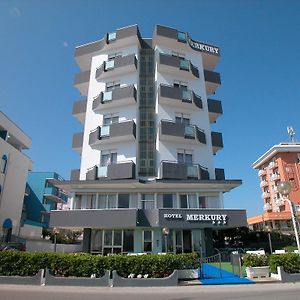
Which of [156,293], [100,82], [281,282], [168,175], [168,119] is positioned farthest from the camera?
[100,82]

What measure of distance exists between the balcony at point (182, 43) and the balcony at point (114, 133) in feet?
→ 37.2

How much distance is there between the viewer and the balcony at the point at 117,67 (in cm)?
3306

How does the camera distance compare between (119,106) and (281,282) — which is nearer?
(281,282)

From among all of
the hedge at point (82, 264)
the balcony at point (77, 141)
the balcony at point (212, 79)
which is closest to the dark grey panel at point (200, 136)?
the balcony at point (212, 79)

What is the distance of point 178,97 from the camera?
3209cm

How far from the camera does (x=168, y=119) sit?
32.1 meters

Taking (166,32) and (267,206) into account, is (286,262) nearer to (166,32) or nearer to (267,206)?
(166,32)

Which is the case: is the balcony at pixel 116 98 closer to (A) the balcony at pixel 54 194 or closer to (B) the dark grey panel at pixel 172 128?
(B) the dark grey panel at pixel 172 128

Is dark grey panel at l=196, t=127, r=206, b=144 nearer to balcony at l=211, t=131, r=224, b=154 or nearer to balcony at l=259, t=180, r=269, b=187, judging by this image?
balcony at l=211, t=131, r=224, b=154

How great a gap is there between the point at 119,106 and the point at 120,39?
8.15 metres

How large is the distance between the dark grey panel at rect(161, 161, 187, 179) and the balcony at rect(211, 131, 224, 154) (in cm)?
603

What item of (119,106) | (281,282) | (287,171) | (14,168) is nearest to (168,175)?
(119,106)

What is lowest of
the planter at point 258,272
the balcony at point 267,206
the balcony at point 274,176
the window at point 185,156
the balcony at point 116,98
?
the planter at point 258,272

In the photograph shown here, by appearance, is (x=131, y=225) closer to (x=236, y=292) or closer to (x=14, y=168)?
(x=236, y=292)
